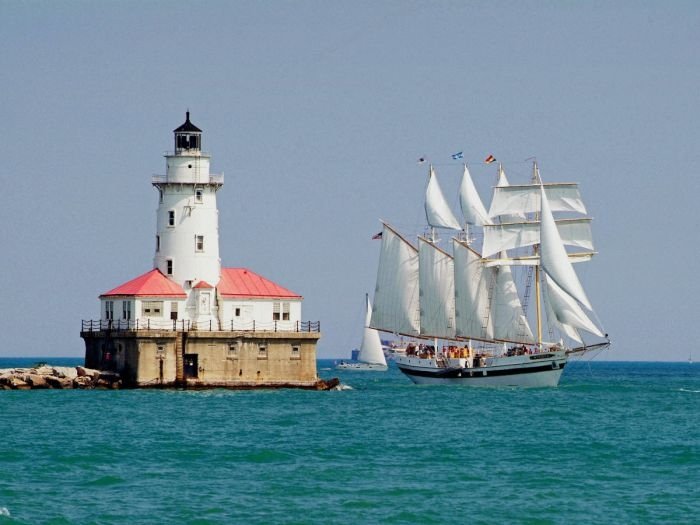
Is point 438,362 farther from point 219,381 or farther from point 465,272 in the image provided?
point 219,381

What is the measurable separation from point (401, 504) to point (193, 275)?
43991mm

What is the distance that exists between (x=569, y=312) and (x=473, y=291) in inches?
365

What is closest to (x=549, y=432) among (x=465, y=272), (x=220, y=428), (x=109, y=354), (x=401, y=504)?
(x=220, y=428)

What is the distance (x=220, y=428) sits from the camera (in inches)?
2409

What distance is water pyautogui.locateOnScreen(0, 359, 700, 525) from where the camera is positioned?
40656mm

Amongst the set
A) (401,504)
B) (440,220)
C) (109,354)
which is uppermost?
(440,220)

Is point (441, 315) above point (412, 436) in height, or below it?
above

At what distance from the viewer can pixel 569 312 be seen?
3880 inches

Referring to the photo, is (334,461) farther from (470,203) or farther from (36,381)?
(470,203)

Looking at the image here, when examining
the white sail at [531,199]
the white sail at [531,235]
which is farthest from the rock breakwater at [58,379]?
the white sail at [531,199]

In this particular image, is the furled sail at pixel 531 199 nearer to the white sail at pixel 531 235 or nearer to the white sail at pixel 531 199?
the white sail at pixel 531 199

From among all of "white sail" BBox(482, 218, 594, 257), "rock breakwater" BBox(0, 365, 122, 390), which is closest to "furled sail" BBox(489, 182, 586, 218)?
"white sail" BBox(482, 218, 594, 257)

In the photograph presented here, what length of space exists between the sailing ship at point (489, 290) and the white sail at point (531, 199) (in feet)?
0.22

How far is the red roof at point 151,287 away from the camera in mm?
82188
